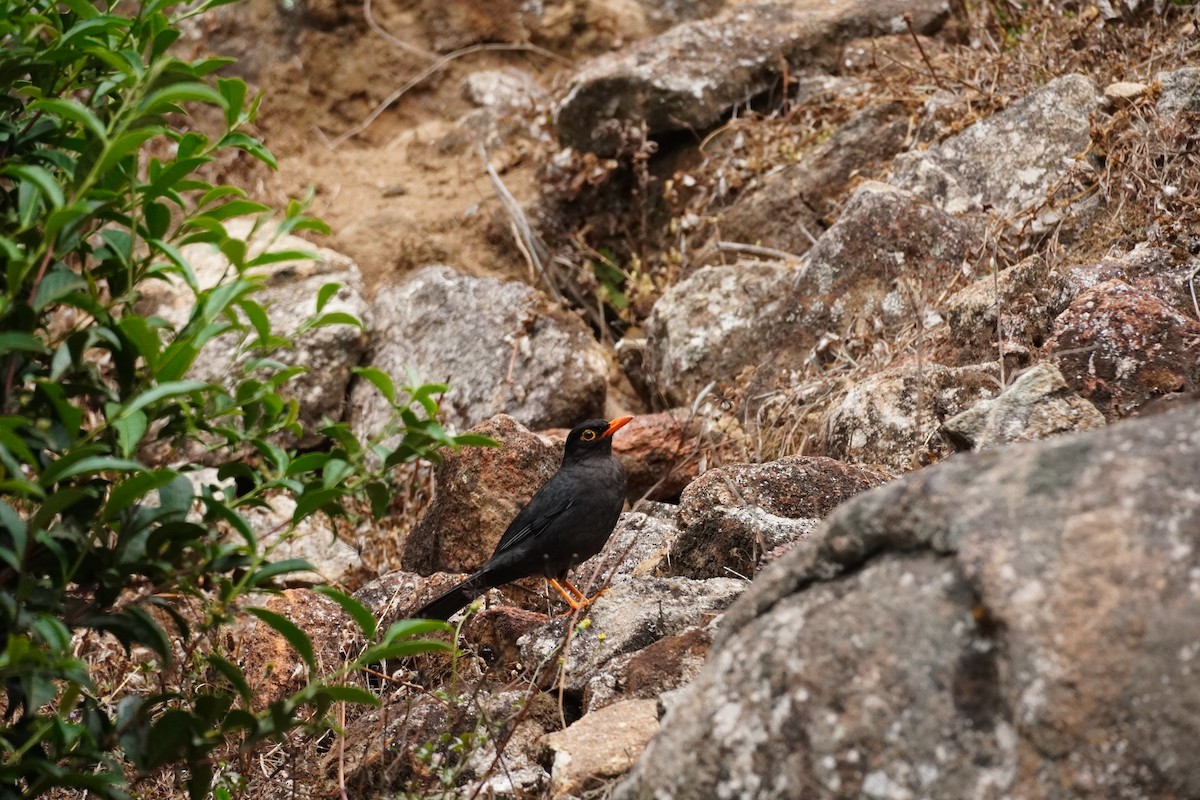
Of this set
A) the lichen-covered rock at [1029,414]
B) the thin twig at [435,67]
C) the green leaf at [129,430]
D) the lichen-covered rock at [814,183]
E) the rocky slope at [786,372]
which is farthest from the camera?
the thin twig at [435,67]

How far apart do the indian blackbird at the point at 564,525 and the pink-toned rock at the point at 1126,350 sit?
2.25 metres

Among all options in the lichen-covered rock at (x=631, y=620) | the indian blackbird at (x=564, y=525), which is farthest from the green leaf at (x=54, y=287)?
the indian blackbird at (x=564, y=525)

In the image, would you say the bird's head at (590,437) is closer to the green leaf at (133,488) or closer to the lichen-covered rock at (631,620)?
the lichen-covered rock at (631,620)

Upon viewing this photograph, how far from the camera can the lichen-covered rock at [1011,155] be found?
7.02m

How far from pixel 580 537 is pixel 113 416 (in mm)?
3234

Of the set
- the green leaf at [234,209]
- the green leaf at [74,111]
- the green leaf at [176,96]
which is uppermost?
the green leaf at [74,111]

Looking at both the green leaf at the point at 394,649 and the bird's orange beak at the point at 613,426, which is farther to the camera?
the bird's orange beak at the point at 613,426

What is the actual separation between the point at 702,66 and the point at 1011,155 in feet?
8.37

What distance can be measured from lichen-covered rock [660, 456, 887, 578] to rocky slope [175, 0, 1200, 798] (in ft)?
0.06

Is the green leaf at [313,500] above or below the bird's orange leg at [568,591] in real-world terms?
above

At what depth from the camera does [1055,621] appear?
2.34 m

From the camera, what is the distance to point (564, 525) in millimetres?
5766

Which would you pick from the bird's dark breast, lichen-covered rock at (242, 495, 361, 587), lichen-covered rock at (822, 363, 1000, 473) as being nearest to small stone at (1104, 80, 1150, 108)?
lichen-covered rock at (822, 363, 1000, 473)

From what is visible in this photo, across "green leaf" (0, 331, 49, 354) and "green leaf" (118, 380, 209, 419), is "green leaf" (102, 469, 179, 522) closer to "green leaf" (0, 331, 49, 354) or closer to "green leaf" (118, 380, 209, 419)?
"green leaf" (118, 380, 209, 419)
